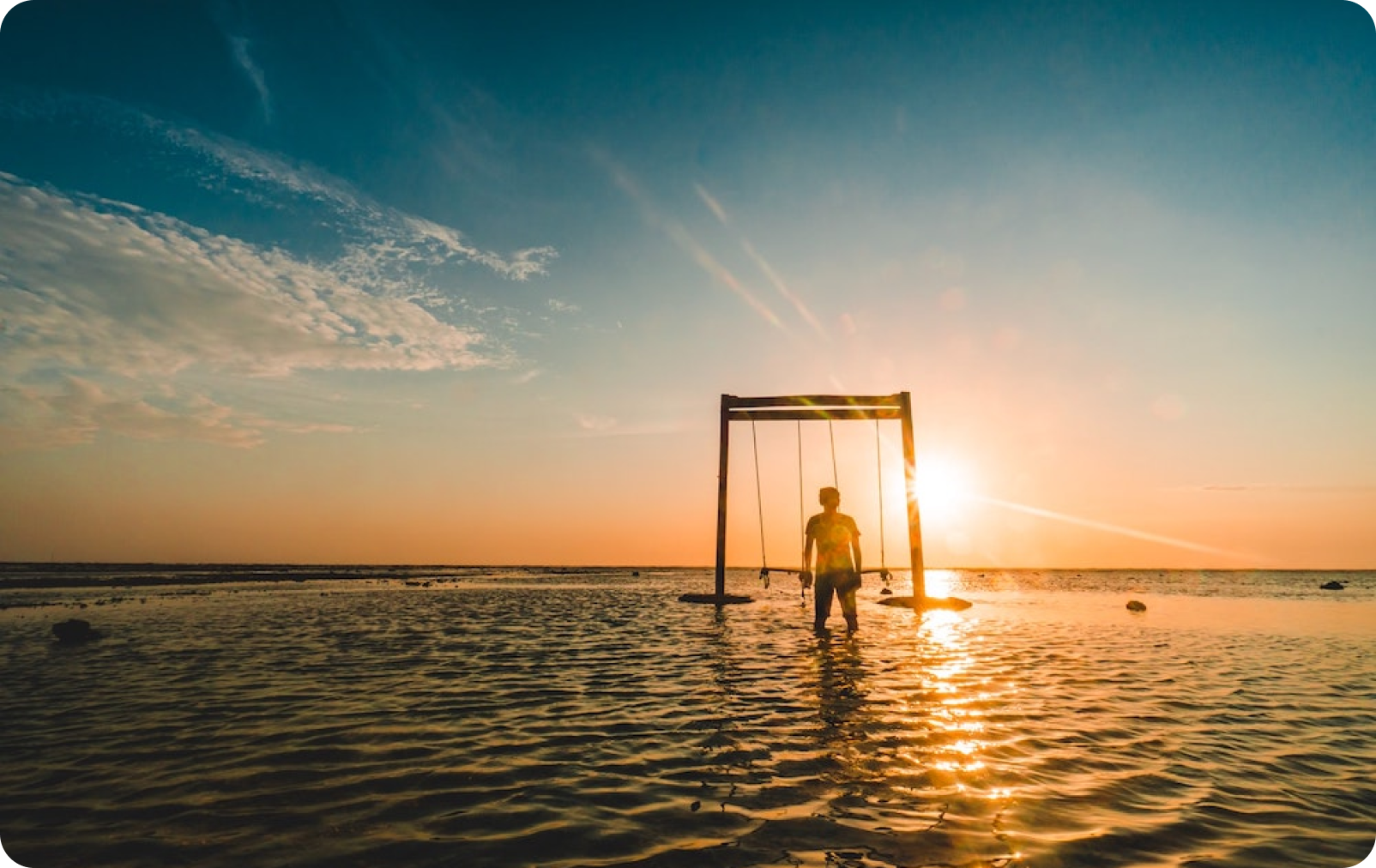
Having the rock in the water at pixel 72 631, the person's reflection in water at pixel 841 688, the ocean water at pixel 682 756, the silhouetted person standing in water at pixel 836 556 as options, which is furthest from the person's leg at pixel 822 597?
the rock in the water at pixel 72 631

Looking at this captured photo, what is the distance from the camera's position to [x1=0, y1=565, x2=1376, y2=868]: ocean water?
3.56 metres

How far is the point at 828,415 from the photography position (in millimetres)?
19906

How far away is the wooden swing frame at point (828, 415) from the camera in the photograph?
19.7 metres

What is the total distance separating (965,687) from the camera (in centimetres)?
821

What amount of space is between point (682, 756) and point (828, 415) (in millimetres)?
15585

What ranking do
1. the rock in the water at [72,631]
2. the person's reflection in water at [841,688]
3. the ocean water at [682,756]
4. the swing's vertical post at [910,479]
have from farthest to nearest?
the swing's vertical post at [910,479] < the rock in the water at [72,631] < the person's reflection in water at [841,688] < the ocean water at [682,756]

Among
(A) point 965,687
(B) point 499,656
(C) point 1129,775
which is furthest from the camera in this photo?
(B) point 499,656

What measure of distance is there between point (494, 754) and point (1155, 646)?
43.3 ft

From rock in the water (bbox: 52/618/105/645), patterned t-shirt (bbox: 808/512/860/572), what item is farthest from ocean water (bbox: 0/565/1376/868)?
patterned t-shirt (bbox: 808/512/860/572)

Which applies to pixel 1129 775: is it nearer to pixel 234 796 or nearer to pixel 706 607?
pixel 234 796

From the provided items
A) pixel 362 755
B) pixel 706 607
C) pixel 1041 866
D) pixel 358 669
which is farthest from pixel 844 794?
pixel 706 607

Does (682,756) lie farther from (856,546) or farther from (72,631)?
(72,631)

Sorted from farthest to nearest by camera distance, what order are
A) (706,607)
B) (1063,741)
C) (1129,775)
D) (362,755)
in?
(706,607) < (1063,741) < (362,755) < (1129,775)

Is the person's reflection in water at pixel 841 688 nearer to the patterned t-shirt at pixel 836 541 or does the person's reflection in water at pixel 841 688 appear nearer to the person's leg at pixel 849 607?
the person's leg at pixel 849 607
